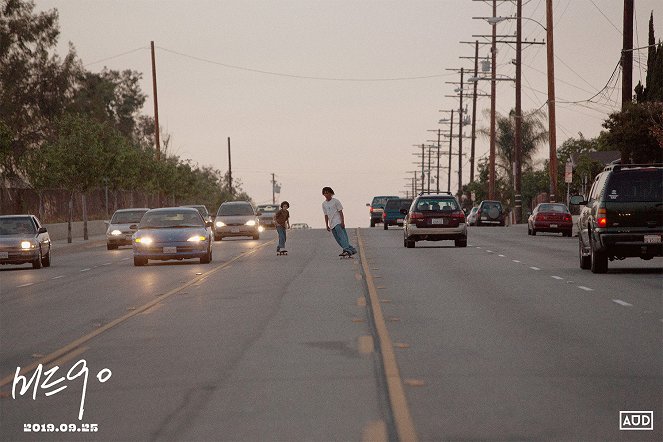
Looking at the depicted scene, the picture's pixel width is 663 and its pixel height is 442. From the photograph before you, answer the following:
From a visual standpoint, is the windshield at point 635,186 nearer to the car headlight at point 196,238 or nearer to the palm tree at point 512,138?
the car headlight at point 196,238

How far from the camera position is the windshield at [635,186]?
24547 millimetres

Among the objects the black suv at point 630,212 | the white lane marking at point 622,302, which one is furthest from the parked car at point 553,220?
the white lane marking at point 622,302

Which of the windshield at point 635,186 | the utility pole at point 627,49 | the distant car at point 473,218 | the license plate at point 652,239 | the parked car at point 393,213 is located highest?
the utility pole at point 627,49

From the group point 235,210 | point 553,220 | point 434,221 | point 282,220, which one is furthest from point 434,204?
point 553,220

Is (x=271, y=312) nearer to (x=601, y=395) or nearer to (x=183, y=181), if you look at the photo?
(x=601, y=395)

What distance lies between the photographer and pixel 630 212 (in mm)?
24656

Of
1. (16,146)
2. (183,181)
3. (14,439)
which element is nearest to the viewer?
(14,439)

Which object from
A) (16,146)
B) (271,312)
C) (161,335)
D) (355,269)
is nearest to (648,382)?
(161,335)

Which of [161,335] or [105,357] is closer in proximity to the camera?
[105,357]

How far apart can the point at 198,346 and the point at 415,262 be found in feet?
59.5

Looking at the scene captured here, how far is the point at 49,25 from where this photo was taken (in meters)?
76.7

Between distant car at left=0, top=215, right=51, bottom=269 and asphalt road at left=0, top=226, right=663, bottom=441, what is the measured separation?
23.5 feet

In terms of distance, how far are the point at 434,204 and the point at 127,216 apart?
40.7 feet

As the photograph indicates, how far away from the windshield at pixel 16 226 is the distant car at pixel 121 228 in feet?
36.7
